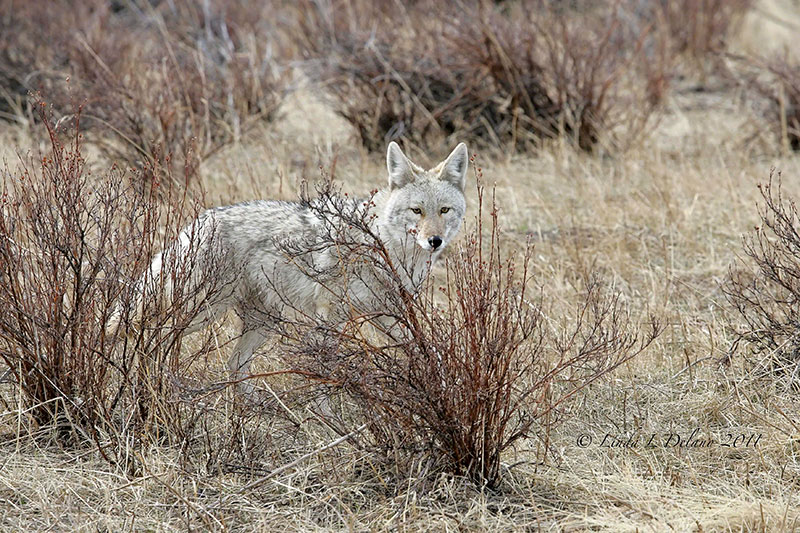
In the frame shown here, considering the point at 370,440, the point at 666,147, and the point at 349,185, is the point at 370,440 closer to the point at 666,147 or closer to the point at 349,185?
the point at 349,185

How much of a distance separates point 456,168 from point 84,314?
2.13m

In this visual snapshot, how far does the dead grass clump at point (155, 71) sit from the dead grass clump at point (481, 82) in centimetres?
88

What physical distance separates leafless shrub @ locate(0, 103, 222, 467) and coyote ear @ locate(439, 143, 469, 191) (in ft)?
4.95

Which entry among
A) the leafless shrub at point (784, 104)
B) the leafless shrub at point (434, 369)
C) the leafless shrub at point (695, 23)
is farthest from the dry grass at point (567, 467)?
the leafless shrub at point (695, 23)

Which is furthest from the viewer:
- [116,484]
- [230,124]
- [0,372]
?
[230,124]

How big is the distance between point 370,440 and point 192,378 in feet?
2.69

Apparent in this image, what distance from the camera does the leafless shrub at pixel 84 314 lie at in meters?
4.11

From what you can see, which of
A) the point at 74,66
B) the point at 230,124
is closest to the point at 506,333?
the point at 230,124

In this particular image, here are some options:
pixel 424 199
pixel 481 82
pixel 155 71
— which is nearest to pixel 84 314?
pixel 424 199

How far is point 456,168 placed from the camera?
527cm

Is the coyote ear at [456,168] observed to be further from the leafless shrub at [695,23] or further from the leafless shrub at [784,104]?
the leafless shrub at [695,23]

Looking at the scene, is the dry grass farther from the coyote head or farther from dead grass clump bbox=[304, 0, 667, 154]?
dead grass clump bbox=[304, 0, 667, 154]

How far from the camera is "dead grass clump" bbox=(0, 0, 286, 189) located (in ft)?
24.6

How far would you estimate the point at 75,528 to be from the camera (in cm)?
371
